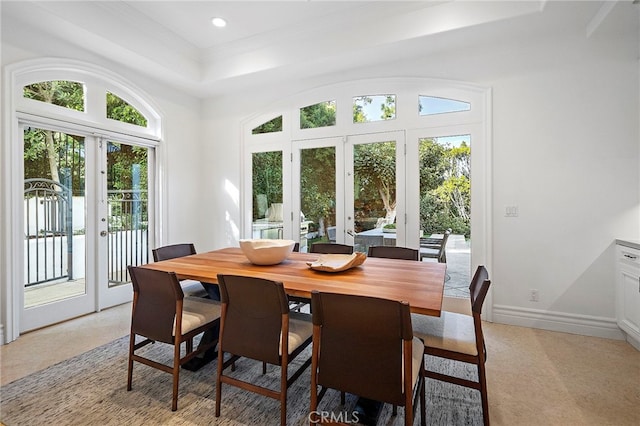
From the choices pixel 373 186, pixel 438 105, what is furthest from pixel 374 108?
pixel 373 186

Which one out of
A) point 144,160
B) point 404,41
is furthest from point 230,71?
point 404,41

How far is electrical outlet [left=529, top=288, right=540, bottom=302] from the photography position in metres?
3.16

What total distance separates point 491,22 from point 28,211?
15.7 ft

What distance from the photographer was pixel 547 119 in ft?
10.2

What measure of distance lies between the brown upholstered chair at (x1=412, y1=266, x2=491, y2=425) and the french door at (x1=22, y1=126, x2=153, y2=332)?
3652 mm

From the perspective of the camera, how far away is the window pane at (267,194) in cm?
455

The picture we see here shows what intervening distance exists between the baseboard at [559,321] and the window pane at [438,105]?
7.13 feet

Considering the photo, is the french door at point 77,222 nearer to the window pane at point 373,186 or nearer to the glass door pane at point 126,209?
the glass door pane at point 126,209

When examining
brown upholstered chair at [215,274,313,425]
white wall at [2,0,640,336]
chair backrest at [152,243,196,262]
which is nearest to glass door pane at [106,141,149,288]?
white wall at [2,0,640,336]

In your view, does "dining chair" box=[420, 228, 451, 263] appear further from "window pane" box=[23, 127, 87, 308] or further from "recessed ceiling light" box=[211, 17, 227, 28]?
"window pane" box=[23, 127, 87, 308]

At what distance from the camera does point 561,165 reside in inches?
121

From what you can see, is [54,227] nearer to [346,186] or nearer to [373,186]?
[346,186]

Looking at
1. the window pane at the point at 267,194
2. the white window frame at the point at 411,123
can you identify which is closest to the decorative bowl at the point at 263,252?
the white window frame at the point at 411,123

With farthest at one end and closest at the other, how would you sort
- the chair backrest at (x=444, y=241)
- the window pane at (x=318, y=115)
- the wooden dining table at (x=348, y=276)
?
the window pane at (x=318, y=115), the chair backrest at (x=444, y=241), the wooden dining table at (x=348, y=276)
